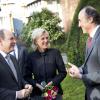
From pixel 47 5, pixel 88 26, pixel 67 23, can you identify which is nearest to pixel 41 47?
pixel 88 26

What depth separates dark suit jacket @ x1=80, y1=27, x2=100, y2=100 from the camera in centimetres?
498

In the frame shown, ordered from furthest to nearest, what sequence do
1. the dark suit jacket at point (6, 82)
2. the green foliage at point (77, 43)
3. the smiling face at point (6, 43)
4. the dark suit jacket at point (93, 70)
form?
the green foliage at point (77, 43), the smiling face at point (6, 43), the dark suit jacket at point (6, 82), the dark suit jacket at point (93, 70)

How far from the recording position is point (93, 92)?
202 inches

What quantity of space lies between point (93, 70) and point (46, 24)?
70.8 ft

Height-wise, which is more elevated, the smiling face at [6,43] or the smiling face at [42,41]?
the smiling face at [6,43]

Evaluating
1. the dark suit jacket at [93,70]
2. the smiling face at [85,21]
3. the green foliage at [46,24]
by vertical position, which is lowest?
the green foliage at [46,24]

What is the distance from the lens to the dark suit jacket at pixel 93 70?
196 inches

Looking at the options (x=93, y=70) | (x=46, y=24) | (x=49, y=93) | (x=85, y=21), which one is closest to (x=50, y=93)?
(x=49, y=93)

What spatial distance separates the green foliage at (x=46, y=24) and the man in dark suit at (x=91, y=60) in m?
20.6

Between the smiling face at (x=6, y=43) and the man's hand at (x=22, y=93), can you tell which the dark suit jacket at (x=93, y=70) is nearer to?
the man's hand at (x=22, y=93)

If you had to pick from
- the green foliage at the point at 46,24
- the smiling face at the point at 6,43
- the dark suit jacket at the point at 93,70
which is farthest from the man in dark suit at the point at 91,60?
the green foliage at the point at 46,24

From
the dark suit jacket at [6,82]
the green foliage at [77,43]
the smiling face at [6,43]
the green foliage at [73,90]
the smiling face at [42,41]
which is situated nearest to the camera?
the dark suit jacket at [6,82]

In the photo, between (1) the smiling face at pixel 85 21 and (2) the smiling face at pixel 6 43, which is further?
(2) the smiling face at pixel 6 43

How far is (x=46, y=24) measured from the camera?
26.5 meters
